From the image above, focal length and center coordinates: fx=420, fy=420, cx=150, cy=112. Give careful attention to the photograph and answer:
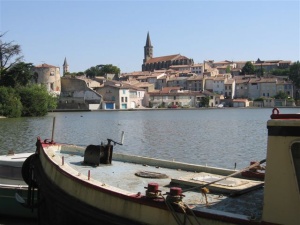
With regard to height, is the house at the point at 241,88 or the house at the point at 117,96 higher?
the house at the point at 241,88

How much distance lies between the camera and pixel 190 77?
141 meters

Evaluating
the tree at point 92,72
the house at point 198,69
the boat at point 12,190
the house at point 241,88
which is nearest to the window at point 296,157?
the boat at point 12,190

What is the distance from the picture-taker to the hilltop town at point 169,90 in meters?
105

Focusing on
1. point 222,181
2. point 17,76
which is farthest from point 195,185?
point 17,76

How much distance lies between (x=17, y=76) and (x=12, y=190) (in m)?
69.3

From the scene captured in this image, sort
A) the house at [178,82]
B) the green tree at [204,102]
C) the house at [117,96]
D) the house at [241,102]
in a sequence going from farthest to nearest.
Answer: the house at [178,82], the house at [241,102], the green tree at [204,102], the house at [117,96]

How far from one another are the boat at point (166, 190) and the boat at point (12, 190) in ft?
2.48

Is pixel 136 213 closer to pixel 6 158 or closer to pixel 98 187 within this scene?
pixel 98 187

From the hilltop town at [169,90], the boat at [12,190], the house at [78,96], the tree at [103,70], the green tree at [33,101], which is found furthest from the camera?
the tree at [103,70]

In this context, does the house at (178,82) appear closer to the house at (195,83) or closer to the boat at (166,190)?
the house at (195,83)

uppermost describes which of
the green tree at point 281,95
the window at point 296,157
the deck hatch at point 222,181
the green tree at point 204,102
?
the green tree at point 281,95

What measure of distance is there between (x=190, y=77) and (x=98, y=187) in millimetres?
134946

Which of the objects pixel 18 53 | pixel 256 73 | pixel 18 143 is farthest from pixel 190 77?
pixel 18 143

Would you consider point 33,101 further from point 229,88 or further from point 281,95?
point 281,95
